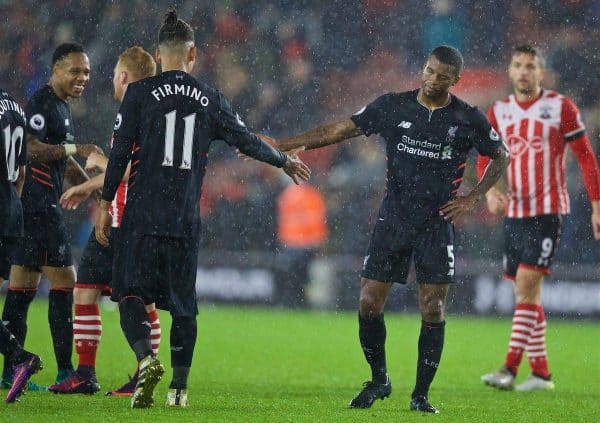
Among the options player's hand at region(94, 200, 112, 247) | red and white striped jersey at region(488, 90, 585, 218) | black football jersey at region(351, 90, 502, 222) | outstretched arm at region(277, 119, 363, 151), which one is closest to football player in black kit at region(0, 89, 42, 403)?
player's hand at region(94, 200, 112, 247)

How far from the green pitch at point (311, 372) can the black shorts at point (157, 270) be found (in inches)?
20.8

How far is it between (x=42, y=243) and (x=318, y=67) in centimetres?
1040

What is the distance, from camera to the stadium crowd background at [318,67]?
1530 centimetres

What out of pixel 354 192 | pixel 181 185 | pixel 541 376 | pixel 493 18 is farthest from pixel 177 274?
pixel 493 18

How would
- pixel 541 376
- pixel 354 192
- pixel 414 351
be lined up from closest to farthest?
pixel 541 376 < pixel 414 351 < pixel 354 192

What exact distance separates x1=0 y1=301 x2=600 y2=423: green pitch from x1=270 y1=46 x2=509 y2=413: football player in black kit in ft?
1.27

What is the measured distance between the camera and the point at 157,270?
585 centimetres

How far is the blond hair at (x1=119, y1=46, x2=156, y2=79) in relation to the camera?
6.78m

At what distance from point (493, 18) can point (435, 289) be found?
11.8 meters

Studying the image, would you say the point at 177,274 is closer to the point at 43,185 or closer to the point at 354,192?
the point at 43,185

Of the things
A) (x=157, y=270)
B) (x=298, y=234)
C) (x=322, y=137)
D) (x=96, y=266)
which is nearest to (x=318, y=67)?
(x=298, y=234)

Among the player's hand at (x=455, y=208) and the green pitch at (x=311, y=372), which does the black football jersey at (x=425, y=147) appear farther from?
the green pitch at (x=311, y=372)

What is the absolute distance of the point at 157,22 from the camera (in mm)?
16656

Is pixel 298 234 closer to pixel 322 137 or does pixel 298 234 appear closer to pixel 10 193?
pixel 322 137
